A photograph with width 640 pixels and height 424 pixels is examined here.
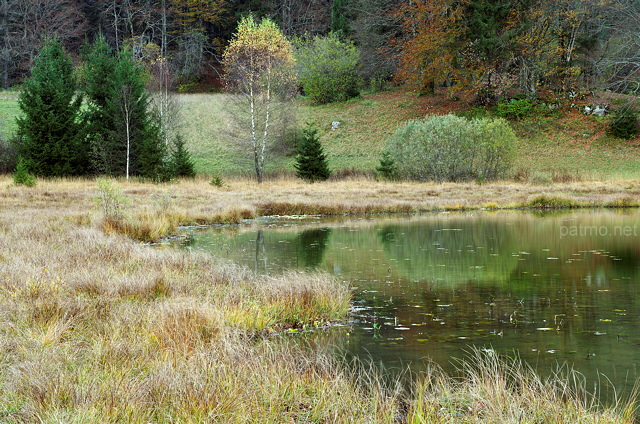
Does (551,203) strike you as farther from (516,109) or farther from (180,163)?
(516,109)

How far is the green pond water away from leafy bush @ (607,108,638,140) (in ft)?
82.6

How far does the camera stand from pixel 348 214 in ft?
89.0

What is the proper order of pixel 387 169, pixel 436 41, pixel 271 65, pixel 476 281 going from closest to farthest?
pixel 476 281, pixel 387 169, pixel 271 65, pixel 436 41

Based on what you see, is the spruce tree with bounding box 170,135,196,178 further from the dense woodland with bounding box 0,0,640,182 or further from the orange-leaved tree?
the orange-leaved tree

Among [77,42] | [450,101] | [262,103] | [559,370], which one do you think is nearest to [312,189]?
[262,103]

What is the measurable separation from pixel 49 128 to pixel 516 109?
32765mm

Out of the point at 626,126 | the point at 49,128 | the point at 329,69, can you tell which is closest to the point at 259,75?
the point at 49,128

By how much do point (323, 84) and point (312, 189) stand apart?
88.6 feet

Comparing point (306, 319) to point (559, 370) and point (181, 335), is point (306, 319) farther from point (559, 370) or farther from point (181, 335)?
point (559, 370)

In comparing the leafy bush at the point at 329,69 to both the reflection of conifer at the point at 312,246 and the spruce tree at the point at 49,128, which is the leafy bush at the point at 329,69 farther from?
the reflection of conifer at the point at 312,246

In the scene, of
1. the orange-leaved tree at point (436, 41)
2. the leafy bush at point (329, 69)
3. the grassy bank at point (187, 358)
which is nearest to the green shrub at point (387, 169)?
the orange-leaved tree at point (436, 41)

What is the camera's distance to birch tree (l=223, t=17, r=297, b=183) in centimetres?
3850

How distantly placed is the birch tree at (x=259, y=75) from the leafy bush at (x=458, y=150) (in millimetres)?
8803

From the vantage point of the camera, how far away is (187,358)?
20.6 ft
